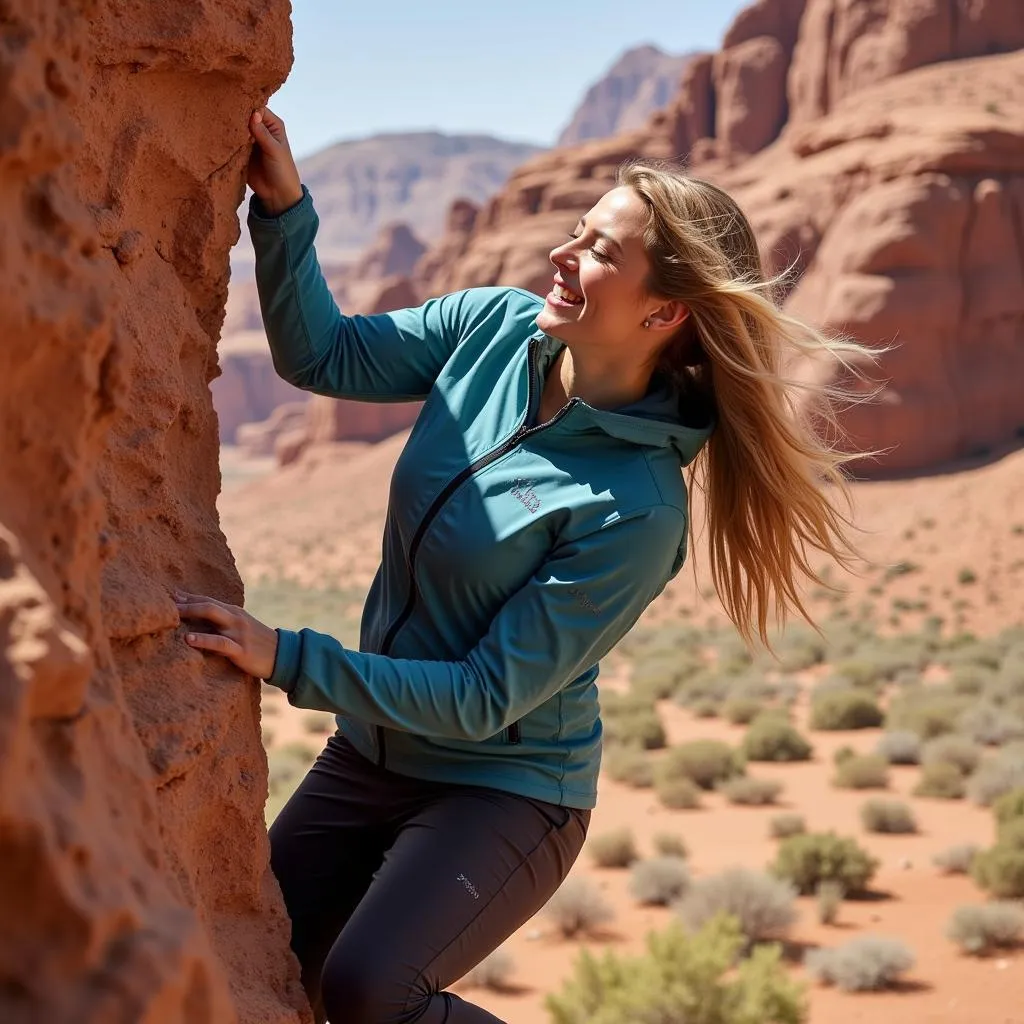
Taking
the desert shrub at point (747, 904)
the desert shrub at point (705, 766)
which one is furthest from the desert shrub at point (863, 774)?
the desert shrub at point (747, 904)

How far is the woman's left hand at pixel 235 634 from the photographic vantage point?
7.76 ft

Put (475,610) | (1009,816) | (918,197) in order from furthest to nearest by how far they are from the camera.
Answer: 1. (918,197)
2. (1009,816)
3. (475,610)

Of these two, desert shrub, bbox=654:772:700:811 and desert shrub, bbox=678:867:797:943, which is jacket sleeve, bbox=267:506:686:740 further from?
desert shrub, bbox=654:772:700:811

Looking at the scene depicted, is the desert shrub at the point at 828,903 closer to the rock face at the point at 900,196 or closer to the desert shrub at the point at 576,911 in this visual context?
the desert shrub at the point at 576,911

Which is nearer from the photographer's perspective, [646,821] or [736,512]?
[736,512]

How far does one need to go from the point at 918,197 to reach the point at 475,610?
98.6 ft

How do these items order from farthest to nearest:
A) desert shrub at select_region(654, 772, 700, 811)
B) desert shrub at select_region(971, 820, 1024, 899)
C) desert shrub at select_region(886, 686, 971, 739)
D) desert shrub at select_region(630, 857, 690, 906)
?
desert shrub at select_region(886, 686, 971, 739) < desert shrub at select_region(654, 772, 700, 811) < desert shrub at select_region(630, 857, 690, 906) < desert shrub at select_region(971, 820, 1024, 899)

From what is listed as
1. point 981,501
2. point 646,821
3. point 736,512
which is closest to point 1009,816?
point 646,821

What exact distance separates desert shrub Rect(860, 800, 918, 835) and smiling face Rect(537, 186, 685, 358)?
28.1ft

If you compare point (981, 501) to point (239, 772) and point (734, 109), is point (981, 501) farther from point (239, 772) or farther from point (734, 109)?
point (239, 772)

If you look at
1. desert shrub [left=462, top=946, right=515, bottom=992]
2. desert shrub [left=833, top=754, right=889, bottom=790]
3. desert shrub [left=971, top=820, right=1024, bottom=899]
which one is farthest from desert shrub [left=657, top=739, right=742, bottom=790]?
desert shrub [left=462, top=946, right=515, bottom=992]

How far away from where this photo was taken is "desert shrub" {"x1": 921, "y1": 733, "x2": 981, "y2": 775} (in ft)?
39.5

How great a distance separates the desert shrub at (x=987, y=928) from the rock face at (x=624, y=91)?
178782 mm

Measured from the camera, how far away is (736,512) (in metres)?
2.99
